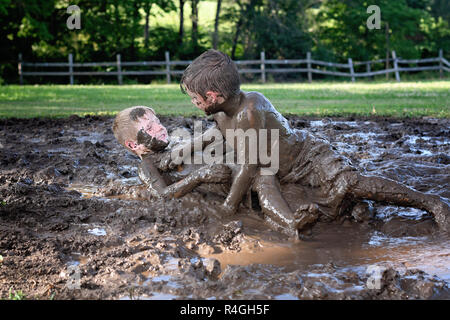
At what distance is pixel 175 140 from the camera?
7.67 m

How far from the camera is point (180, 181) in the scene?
4.91 m

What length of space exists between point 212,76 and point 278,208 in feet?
3.96

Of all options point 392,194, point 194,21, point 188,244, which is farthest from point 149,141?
point 194,21

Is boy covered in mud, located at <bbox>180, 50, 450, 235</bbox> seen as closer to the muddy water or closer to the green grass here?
the muddy water

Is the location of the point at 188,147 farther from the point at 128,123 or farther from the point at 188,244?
the point at 188,244

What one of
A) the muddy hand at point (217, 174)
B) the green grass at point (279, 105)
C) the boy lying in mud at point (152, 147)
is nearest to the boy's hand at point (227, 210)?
the muddy hand at point (217, 174)

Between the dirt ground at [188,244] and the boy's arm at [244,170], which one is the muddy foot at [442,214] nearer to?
the dirt ground at [188,244]

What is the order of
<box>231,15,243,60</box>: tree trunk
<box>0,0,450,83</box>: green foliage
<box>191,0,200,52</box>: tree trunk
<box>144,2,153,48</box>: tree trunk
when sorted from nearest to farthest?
<box>0,0,450,83</box>: green foliage < <box>144,2,153,48</box>: tree trunk < <box>191,0,200,52</box>: tree trunk < <box>231,15,243,60</box>: tree trunk

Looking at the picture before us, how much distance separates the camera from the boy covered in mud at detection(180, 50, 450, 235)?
4.23 meters

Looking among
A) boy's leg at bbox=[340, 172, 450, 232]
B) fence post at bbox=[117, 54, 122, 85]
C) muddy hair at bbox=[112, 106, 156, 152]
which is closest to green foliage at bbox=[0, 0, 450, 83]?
fence post at bbox=[117, 54, 122, 85]

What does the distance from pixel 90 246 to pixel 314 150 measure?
218cm

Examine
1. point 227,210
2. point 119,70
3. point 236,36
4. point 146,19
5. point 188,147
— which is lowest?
point 227,210
